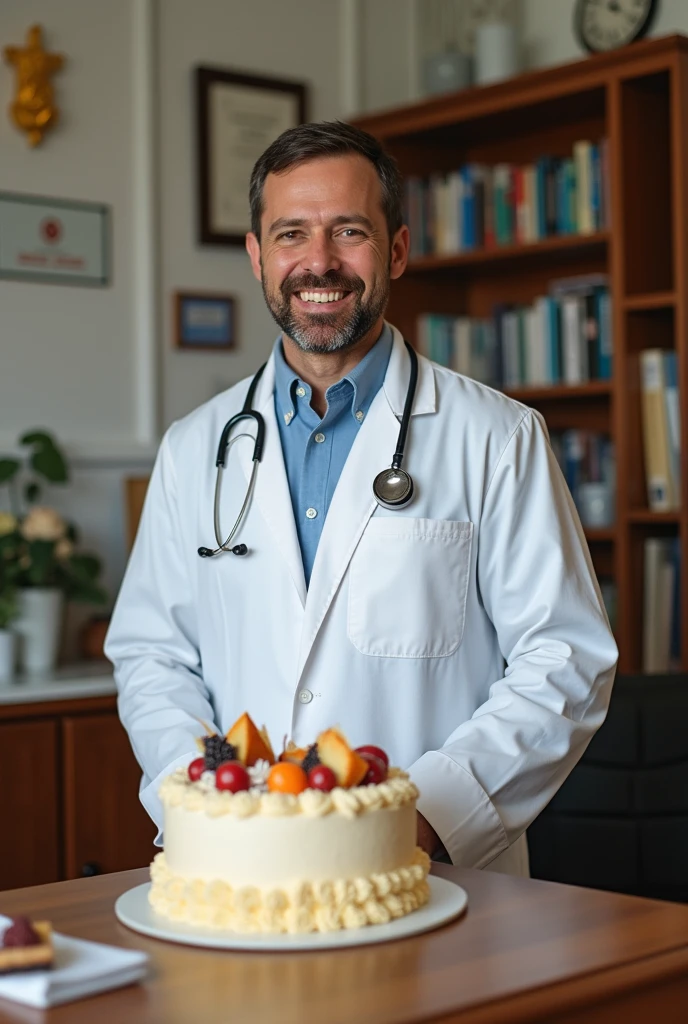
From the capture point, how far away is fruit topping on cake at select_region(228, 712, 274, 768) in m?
1.32

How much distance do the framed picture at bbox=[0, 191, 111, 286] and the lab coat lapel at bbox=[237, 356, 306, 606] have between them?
152cm

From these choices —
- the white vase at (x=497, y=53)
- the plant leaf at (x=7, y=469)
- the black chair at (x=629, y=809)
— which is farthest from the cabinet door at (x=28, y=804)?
the white vase at (x=497, y=53)

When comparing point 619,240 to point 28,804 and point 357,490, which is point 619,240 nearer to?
point 357,490

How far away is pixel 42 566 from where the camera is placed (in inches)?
125

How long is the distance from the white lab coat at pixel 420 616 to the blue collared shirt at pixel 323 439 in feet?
0.10

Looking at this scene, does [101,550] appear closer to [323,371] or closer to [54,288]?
[54,288]

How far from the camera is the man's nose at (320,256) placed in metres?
1.92

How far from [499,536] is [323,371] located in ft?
1.19

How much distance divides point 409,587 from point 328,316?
1.31 feet

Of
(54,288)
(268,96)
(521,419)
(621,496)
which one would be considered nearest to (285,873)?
(521,419)

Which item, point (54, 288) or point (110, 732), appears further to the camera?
point (54, 288)

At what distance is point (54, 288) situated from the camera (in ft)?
11.5

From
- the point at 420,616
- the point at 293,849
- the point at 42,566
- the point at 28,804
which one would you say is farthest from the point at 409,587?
the point at 42,566

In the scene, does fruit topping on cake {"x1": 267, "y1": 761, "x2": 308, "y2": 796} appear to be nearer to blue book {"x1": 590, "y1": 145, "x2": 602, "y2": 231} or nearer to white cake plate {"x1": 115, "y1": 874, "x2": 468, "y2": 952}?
white cake plate {"x1": 115, "y1": 874, "x2": 468, "y2": 952}
